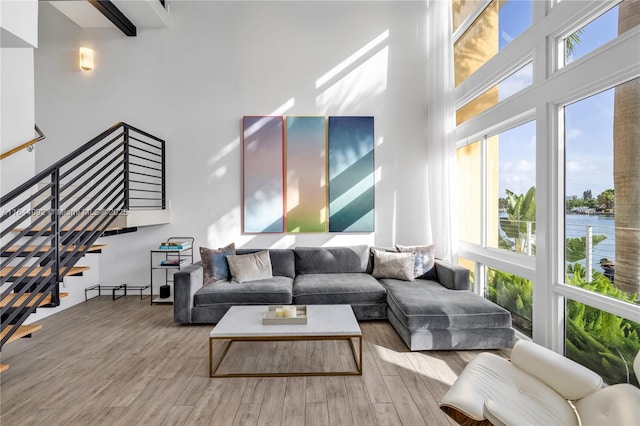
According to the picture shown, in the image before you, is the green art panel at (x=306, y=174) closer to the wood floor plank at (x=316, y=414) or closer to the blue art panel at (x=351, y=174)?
the blue art panel at (x=351, y=174)

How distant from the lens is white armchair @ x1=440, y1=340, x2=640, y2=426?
1.37 meters

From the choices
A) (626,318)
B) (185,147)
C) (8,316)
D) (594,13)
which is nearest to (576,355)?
(626,318)

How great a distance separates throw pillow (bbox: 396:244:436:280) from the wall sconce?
5066mm

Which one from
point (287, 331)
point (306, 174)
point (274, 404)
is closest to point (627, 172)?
point (287, 331)

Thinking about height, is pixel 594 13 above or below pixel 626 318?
above

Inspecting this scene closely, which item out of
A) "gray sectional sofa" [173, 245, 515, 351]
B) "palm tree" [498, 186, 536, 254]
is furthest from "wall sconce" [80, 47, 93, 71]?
"palm tree" [498, 186, 536, 254]

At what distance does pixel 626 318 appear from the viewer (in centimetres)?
213

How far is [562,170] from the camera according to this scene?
2.73 metres

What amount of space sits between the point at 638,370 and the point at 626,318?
1.01m

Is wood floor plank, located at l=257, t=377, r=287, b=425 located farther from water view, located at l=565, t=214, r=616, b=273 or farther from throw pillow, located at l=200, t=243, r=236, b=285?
water view, located at l=565, t=214, r=616, b=273

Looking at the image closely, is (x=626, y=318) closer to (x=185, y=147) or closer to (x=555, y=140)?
(x=555, y=140)

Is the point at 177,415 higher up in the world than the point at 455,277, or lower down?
lower down

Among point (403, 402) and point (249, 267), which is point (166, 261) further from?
point (403, 402)

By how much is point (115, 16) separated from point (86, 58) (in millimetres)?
782
